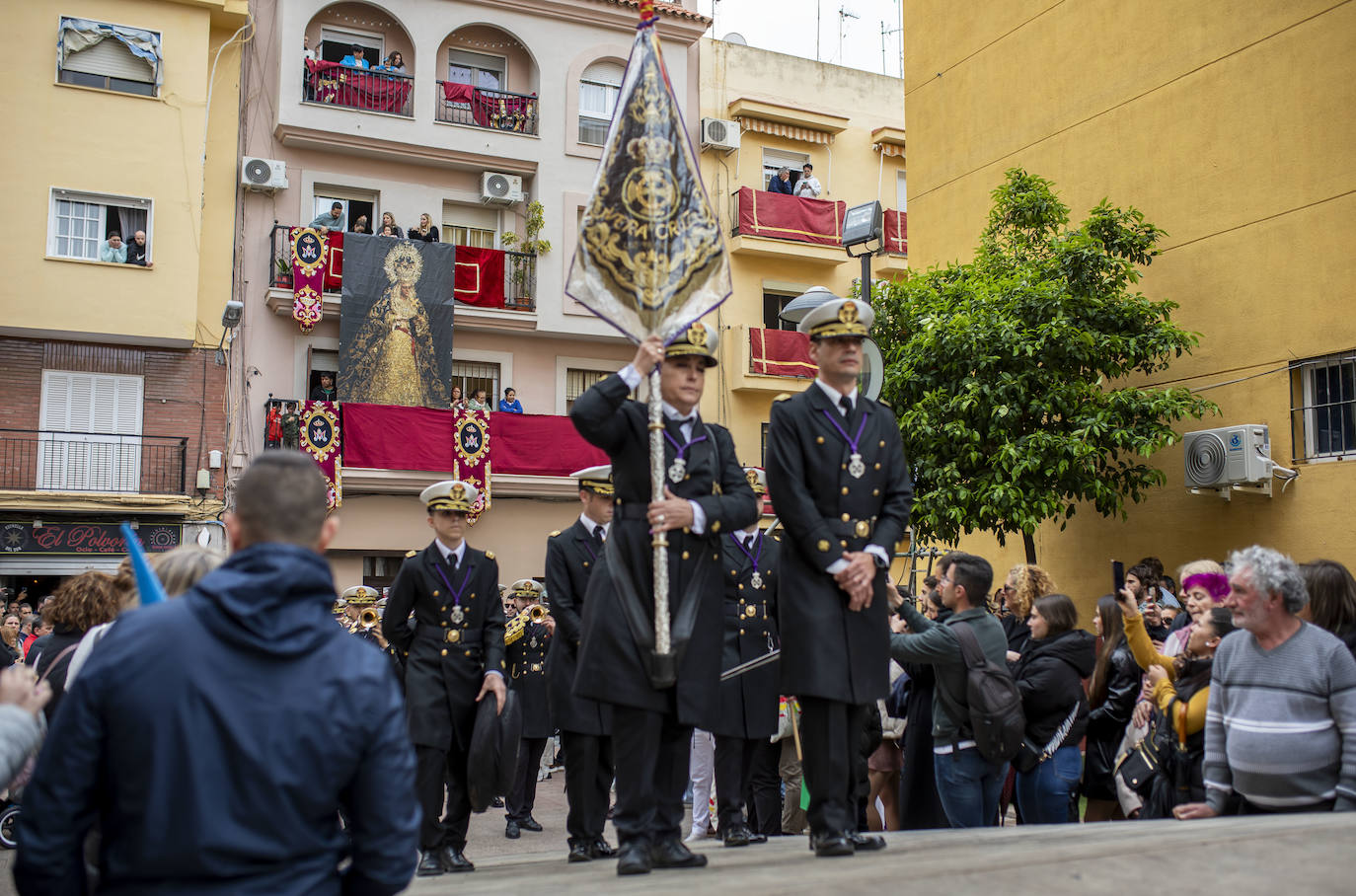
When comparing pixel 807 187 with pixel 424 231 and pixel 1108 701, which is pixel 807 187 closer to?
pixel 424 231

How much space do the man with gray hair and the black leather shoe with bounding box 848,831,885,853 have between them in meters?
1.77

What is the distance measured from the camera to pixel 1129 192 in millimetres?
16641

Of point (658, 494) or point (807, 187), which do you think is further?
point (807, 187)

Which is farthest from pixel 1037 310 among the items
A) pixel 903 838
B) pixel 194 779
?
pixel 194 779

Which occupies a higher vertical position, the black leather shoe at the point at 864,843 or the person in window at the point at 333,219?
the person in window at the point at 333,219

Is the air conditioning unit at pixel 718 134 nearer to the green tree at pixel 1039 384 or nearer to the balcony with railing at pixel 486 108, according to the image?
the balcony with railing at pixel 486 108

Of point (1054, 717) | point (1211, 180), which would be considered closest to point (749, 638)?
point (1054, 717)

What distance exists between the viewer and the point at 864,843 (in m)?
5.01

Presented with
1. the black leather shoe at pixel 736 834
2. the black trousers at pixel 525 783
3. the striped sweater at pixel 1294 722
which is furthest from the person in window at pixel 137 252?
the striped sweater at pixel 1294 722

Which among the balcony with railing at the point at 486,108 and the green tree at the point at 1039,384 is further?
the balcony with railing at the point at 486,108

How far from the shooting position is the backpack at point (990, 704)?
21.9ft

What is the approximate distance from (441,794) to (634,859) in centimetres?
256

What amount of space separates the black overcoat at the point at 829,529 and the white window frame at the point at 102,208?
65.5 ft

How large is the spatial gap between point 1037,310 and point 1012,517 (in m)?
2.65
